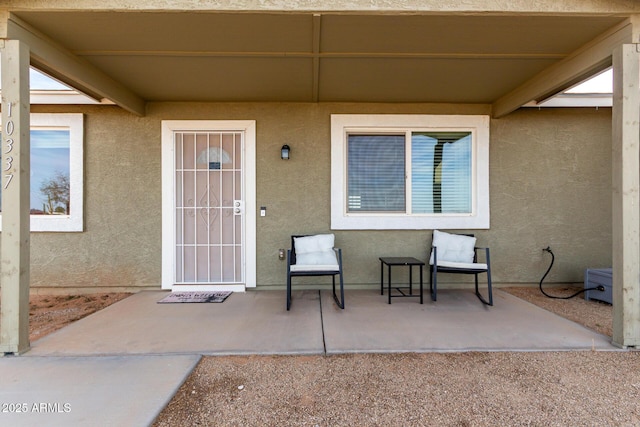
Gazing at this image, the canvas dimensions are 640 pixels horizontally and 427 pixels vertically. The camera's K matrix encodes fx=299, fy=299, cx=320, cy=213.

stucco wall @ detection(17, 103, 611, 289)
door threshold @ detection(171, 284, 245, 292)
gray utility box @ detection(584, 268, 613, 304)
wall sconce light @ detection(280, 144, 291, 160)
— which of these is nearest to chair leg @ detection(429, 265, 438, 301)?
stucco wall @ detection(17, 103, 611, 289)

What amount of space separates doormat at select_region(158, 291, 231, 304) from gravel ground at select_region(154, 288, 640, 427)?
1621mm

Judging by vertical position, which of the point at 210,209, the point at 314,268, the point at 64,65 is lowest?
the point at 314,268

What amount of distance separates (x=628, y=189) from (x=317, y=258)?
120 inches

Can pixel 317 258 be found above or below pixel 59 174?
below

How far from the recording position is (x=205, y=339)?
2.70 m

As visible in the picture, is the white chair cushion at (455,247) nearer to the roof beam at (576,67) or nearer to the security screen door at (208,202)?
the roof beam at (576,67)

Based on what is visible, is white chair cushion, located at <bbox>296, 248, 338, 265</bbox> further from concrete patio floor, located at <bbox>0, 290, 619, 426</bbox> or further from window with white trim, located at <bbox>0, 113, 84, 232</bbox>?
window with white trim, located at <bbox>0, 113, 84, 232</bbox>

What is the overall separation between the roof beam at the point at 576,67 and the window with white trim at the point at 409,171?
2.21ft

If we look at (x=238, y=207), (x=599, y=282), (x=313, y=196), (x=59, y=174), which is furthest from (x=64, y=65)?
(x=599, y=282)

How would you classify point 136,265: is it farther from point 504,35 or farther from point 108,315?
point 504,35

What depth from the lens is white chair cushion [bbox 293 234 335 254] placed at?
3.92 m

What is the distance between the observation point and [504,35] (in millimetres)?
2723

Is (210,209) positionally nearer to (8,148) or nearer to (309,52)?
(8,148)

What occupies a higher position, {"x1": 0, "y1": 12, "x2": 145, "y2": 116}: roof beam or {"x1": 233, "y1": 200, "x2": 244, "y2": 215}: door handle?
{"x1": 0, "y1": 12, "x2": 145, "y2": 116}: roof beam
